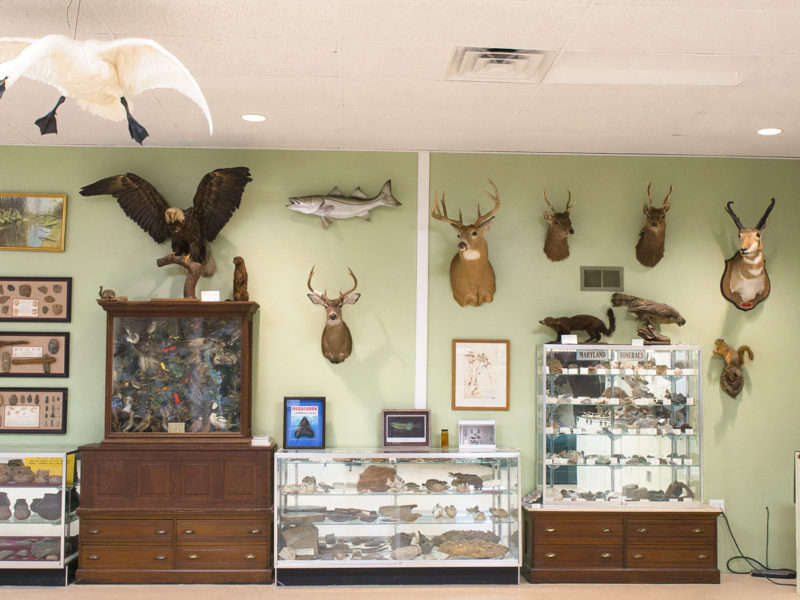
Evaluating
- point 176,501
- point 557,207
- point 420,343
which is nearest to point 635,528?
point 420,343

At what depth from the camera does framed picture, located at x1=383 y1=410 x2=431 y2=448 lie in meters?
5.82

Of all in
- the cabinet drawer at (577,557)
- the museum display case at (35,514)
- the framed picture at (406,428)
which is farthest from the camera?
the framed picture at (406,428)

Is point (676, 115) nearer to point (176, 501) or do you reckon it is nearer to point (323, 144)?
point (323, 144)

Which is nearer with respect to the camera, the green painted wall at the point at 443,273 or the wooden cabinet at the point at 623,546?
the wooden cabinet at the point at 623,546

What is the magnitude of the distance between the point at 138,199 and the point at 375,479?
2.70 meters

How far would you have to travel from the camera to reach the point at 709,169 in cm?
621

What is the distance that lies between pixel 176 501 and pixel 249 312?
4.66ft

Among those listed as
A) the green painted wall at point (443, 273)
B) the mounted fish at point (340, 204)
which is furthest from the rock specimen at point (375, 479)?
the mounted fish at point (340, 204)

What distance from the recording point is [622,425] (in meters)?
5.82

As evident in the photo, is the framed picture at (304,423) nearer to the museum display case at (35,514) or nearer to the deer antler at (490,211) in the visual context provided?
the museum display case at (35,514)

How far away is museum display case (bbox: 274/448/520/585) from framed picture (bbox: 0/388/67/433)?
174 cm

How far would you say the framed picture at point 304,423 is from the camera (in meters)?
5.84

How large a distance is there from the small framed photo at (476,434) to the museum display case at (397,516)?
217mm

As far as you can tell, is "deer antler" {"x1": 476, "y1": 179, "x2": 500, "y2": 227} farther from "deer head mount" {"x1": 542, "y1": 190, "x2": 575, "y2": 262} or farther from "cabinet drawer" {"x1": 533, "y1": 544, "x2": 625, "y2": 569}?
"cabinet drawer" {"x1": 533, "y1": 544, "x2": 625, "y2": 569}
